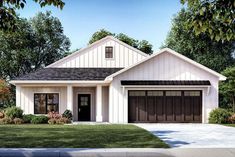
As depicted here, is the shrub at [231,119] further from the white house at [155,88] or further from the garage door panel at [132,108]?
the garage door panel at [132,108]

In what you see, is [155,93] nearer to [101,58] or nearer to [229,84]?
[101,58]

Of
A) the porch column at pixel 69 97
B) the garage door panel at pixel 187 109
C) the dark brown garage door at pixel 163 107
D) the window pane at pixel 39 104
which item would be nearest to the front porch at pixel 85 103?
the porch column at pixel 69 97

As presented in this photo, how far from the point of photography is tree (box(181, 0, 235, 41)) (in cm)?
837

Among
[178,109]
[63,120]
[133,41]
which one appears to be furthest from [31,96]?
[133,41]

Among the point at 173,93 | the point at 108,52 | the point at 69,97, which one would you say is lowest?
the point at 69,97

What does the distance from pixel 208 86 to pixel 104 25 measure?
28.0m

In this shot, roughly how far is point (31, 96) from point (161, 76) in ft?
34.0

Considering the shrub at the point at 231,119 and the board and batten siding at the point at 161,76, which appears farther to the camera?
the board and batten siding at the point at 161,76

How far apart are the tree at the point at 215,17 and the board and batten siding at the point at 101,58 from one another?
26047 mm

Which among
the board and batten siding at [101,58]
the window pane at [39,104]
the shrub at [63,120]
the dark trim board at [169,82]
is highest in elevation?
the board and batten siding at [101,58]

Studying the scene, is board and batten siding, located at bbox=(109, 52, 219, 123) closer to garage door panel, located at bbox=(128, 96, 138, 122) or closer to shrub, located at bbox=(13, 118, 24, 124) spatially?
garage door panel, located at bbox=(128, 96, 138, 122)

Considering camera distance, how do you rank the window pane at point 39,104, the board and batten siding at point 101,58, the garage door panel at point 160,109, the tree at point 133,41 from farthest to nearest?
the tree at point 133,41 < the board and batten siding at point 101,58 < the window pane at point 39,104 < the garage door panel at point 160,109

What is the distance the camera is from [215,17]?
855 centimetres

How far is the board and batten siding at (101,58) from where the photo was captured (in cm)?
3478
